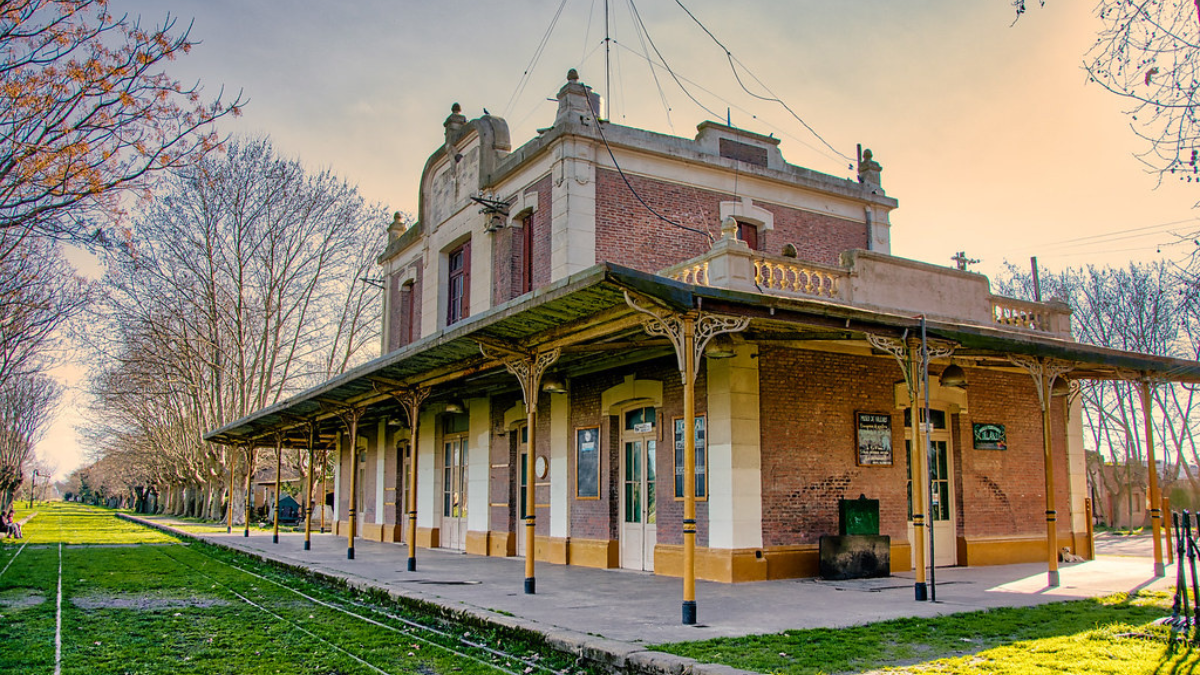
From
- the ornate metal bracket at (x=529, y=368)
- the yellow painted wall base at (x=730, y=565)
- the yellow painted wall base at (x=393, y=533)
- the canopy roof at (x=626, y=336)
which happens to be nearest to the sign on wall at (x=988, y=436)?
the canopy roof at (x=626, y=336)

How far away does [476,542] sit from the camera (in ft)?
56.4

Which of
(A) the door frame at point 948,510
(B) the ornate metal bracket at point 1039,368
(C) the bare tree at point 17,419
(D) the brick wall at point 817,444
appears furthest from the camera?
(C) the bare tree at point 17,419

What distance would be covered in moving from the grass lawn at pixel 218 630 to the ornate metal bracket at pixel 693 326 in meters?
3.10

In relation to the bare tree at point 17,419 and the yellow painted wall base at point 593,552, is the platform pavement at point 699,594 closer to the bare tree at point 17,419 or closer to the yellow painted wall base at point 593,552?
the yellow painted wall base at point 593,552

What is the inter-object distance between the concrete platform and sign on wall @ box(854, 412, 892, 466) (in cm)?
163

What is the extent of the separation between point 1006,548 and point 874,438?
3270mm

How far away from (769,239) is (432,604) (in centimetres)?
958

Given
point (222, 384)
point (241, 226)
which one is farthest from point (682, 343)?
point (222, 384)

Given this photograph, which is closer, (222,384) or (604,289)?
(604,289)

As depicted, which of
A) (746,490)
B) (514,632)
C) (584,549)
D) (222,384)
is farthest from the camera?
(222,384)

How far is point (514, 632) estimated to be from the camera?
7652 millimetres

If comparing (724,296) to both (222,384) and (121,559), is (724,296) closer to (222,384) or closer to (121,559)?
(121,559)

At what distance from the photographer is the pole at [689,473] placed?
25.8 feet

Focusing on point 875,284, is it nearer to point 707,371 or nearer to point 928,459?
point 707,371
